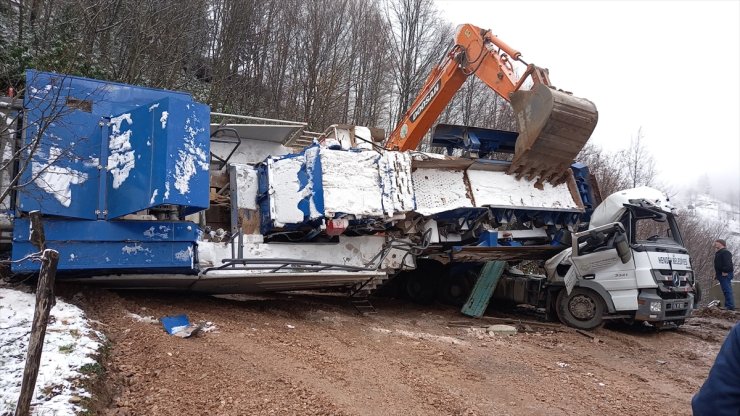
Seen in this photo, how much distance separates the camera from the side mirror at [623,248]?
303 inches

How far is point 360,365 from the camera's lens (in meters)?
4.91

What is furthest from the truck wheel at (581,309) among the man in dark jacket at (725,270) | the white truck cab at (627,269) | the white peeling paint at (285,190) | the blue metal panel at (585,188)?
the man in dark jacket at (725,270)

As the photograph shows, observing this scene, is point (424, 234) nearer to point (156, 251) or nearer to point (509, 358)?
point (509, 358)

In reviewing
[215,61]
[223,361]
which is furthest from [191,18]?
[223,361]

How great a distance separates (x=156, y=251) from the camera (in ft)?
17.9

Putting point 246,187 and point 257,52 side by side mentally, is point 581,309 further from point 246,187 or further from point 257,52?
point 257,52

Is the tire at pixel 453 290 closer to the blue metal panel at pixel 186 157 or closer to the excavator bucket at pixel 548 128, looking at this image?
the excavator bucket at pixel 548 128

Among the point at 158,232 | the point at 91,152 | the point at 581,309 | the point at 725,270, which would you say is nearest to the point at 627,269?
the point at 581,309

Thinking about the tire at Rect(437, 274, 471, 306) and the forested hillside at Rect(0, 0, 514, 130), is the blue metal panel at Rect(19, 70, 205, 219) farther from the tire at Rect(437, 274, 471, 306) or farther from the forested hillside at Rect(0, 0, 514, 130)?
the tire at Rect(437, 274, 471, 306)

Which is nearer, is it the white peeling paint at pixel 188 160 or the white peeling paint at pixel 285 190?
the white peeling paint at pixel 188 160

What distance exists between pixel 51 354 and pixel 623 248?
710 cm

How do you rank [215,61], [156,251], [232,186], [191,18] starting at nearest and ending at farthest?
[156,251] < [232,186] < [191,18] < [215,61]

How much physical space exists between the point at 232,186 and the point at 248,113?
32.4 feet

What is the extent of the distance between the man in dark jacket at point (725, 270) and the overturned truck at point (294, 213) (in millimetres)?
3260
